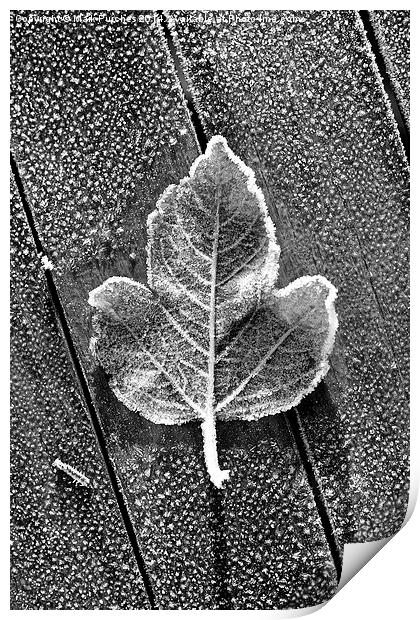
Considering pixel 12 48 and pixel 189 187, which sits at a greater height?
pixel 12 48

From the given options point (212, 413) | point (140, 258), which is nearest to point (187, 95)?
point (140, 258)

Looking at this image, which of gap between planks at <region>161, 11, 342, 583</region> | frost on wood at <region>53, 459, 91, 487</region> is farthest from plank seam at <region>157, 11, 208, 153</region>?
frost on wood at <region>53, 459, 91, 487</region>

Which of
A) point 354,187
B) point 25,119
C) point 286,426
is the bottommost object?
point 286,426

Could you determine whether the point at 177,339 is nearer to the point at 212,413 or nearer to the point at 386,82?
the point at 212,413

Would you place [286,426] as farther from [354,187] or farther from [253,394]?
[354,187]

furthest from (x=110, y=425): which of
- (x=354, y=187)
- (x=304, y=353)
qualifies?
(x=354, y=187)

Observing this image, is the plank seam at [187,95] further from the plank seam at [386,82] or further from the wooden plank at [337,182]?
the plank seam at [386,82]
